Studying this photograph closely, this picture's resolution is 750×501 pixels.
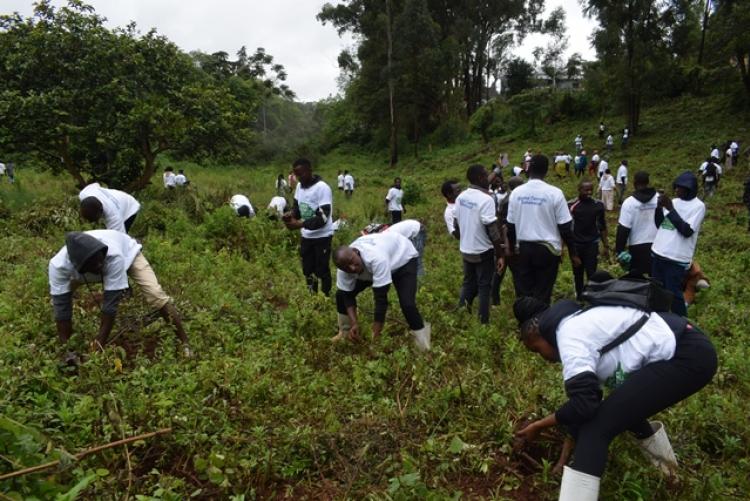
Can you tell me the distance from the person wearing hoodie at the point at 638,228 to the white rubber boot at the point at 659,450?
2.91 m

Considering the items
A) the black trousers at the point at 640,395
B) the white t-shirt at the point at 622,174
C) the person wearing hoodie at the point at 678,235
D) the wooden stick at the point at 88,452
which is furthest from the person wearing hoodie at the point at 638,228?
the white t-shirt at the point at 622,174

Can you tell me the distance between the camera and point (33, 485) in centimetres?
234

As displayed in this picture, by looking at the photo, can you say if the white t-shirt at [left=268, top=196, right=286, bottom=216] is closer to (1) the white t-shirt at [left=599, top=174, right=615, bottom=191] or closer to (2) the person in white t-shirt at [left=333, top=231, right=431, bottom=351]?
(2) the person in white t-shirt at [left=333, top=231, right=431, bottom=351]

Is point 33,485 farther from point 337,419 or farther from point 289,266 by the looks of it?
point 289,266

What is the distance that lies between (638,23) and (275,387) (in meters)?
24.5

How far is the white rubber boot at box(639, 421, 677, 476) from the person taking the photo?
2787 mm

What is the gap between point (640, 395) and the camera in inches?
92.7

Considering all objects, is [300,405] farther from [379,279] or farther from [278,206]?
[278,206]

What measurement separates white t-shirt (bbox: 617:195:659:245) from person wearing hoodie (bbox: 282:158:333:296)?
10.3ft

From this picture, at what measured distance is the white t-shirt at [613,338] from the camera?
2346 millimetres

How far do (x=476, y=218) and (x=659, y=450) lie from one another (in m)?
2.70

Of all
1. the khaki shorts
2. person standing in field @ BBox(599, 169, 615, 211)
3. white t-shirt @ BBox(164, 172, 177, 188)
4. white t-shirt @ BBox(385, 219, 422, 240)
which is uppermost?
white t-shirt @ BBox(164, 172, 177, 188)

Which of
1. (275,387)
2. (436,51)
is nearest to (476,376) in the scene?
(275,387)

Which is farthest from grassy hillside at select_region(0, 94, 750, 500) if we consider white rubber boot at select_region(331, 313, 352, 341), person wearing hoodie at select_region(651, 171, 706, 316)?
person wearing hoodie at select_region(651, 171, 706, 316)
